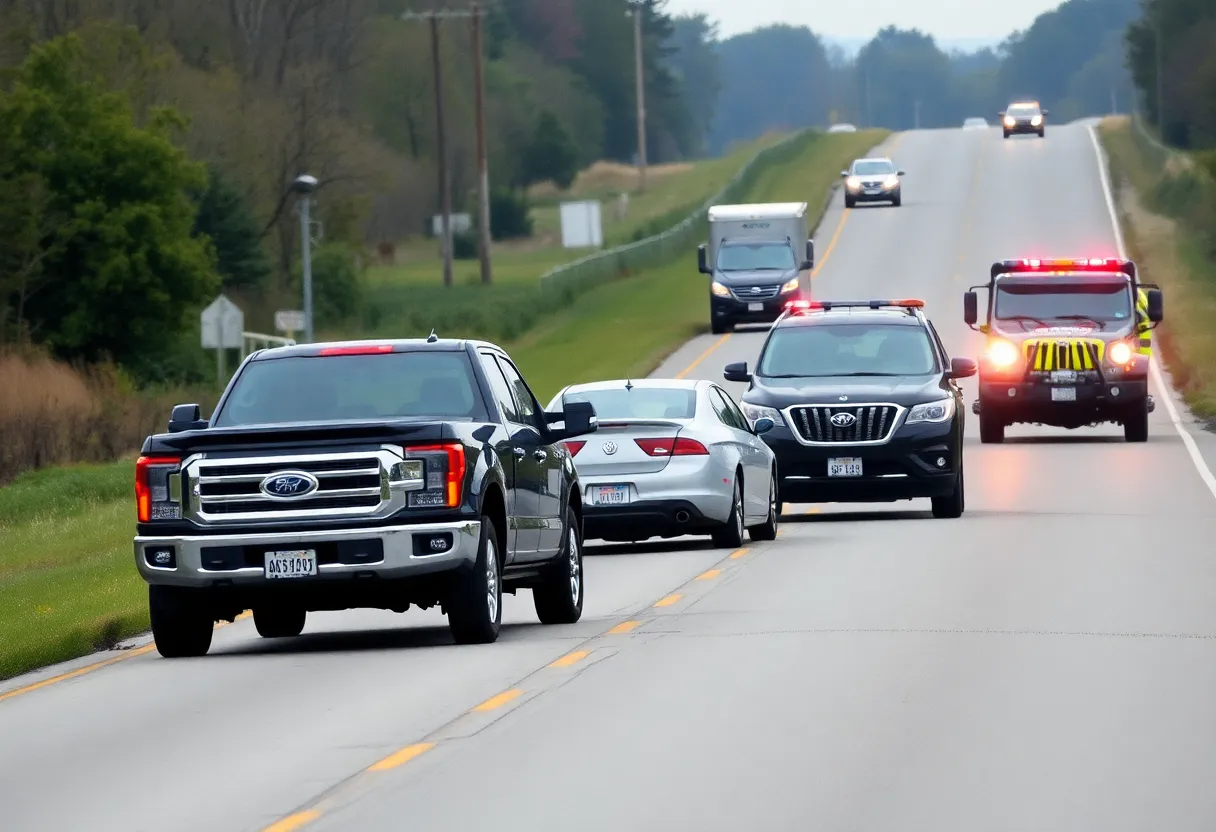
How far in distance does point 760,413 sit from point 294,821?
15.9m

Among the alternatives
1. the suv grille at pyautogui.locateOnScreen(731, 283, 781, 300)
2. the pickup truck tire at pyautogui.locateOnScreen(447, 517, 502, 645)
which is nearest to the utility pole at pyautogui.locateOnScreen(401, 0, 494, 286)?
the suv grille at pyautogui.locateOnScreen(731, 283, 781, 300)

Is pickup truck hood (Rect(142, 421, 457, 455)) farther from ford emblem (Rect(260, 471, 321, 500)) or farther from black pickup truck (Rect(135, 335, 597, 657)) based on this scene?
ford emblem (Rect(260, 471, 321, 500))

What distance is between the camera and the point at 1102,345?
33688 mm

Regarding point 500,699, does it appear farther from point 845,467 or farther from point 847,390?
point 847,390

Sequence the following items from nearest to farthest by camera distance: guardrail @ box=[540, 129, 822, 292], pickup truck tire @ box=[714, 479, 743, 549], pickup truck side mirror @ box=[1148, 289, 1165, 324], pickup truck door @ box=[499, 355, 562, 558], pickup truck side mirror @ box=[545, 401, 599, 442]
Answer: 1. pickup truck door @ box=[499, 355, 562, 558]
2. pickup truck side mirror @ box=[545, 401, 599, 442]
3. pickup truck tire @ box=[714, 479, 743, 549]
4. pickup truck side mirror @ box=[1148, 289, 1165, 324]
5. guardrail @ box=[540, 129, 822, 292]

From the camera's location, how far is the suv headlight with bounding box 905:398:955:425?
24.2 meters

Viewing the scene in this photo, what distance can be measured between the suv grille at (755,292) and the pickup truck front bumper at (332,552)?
42.7 m

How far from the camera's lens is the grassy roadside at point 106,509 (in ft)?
54.5

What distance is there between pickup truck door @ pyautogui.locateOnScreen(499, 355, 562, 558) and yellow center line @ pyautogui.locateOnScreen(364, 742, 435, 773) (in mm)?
4605

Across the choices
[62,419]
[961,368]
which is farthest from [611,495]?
[62,419]

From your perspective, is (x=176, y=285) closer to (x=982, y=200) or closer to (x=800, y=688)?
(x=982, y=200)

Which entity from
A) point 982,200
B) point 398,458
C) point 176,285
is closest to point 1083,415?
point 398,458

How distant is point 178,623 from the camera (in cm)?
1491

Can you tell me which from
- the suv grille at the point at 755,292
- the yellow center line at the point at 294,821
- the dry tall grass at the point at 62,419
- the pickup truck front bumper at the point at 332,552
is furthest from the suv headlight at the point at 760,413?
the suv grille at the point at 755,292
